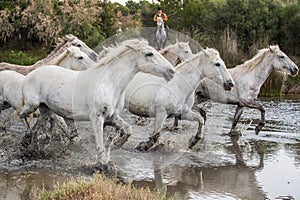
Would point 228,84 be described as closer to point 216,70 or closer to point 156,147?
point 216,70

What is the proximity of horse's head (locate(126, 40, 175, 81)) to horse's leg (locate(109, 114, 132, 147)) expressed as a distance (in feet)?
2.87

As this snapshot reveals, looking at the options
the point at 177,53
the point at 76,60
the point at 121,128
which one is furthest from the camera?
the point at 177,53

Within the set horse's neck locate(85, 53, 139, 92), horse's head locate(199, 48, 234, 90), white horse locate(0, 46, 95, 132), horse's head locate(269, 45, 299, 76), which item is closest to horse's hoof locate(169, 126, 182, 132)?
horse's head locate(269, 45, 299, 76)

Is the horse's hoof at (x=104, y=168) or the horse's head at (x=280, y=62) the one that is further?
the horse's head at (x=280, y=62)

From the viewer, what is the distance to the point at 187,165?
784cm

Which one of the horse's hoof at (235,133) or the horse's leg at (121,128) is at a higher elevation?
the horse's leg at (121,128)

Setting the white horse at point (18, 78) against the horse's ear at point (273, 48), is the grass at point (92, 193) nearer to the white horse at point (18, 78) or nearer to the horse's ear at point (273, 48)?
the white horse at point (18, 78)

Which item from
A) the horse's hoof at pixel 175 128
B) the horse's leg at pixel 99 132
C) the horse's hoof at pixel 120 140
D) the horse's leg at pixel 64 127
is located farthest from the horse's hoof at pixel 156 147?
the horse's hoof at pixel 175 128

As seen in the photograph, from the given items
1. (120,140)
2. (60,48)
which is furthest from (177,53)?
(120,140)

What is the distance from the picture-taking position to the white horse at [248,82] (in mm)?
10867

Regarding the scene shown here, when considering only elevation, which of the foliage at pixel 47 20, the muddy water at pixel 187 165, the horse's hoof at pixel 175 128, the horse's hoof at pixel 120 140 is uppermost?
the foliage at pixel 47 20

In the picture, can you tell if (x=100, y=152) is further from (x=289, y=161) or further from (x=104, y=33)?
(x=104, y=33)

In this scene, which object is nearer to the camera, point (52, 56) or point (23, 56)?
point (52, 56)

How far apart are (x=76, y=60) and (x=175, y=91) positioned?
209 cm
